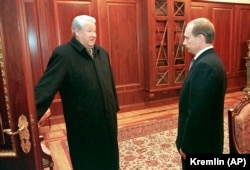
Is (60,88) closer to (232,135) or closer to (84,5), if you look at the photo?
(232,135)

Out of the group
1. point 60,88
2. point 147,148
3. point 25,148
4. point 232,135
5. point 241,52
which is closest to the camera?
point 25,148

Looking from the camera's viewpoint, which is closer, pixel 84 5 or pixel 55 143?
pixel 55 143

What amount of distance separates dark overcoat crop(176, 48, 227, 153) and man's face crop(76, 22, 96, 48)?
0.75 meters

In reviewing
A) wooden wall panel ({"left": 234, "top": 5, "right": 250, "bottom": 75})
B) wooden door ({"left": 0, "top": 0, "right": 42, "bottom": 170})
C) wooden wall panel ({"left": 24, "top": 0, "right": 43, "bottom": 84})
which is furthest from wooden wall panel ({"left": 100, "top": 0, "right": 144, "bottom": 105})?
wooden door ({"left": 0, "top": 0, "right": 42, "bottom": 170})

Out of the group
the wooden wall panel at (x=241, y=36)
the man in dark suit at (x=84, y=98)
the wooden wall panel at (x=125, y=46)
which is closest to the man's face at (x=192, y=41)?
the man in dark suit at (x=84, y=98)

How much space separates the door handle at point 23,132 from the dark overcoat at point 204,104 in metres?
0.88

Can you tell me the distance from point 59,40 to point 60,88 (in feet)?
7.43

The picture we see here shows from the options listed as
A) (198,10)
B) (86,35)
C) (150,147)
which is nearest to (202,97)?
(86,35)

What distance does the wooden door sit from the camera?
100 centimetres

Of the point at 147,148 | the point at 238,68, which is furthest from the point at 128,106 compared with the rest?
the point at 238,68

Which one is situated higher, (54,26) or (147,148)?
(54,26)

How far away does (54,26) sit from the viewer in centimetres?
357

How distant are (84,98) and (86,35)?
1.49 feet

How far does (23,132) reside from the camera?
1.08 metres
